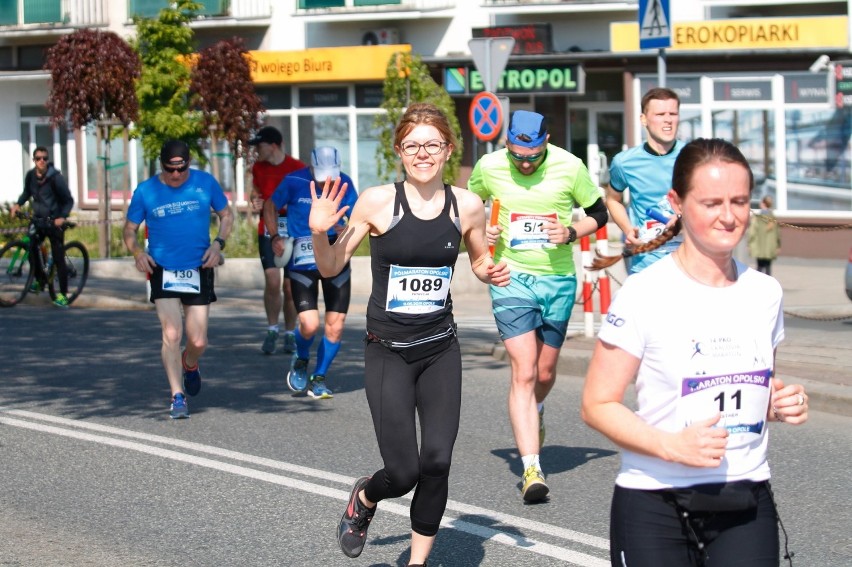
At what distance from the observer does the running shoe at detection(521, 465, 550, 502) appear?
709 cm

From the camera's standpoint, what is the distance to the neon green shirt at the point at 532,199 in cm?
762

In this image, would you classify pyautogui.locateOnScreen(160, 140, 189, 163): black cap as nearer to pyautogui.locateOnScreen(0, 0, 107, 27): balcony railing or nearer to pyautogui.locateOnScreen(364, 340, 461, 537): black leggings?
pyautogui.locateOnScreen(364, 340, 461, 537): black leggings

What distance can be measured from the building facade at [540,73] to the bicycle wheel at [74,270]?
10.1m

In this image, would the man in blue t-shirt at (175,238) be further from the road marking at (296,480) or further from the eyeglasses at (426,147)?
the eyeglasses at (426,147)

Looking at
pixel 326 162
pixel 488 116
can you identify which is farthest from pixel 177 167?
pixel 488 116

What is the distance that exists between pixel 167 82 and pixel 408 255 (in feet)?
72.4

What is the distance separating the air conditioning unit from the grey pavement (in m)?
12.7

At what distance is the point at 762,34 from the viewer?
2727 centimetres

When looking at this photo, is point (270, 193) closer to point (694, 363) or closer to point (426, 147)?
point (426, 147)

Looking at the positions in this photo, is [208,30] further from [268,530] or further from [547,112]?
[268,530]

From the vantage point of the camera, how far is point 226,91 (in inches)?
1024

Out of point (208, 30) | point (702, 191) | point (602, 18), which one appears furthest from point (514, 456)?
point (208, 30)

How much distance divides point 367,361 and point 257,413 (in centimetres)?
446

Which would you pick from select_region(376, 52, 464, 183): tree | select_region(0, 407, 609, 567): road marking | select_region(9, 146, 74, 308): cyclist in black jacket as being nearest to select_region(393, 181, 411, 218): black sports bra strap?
select_region(0, 407, 609, 567): road marking
